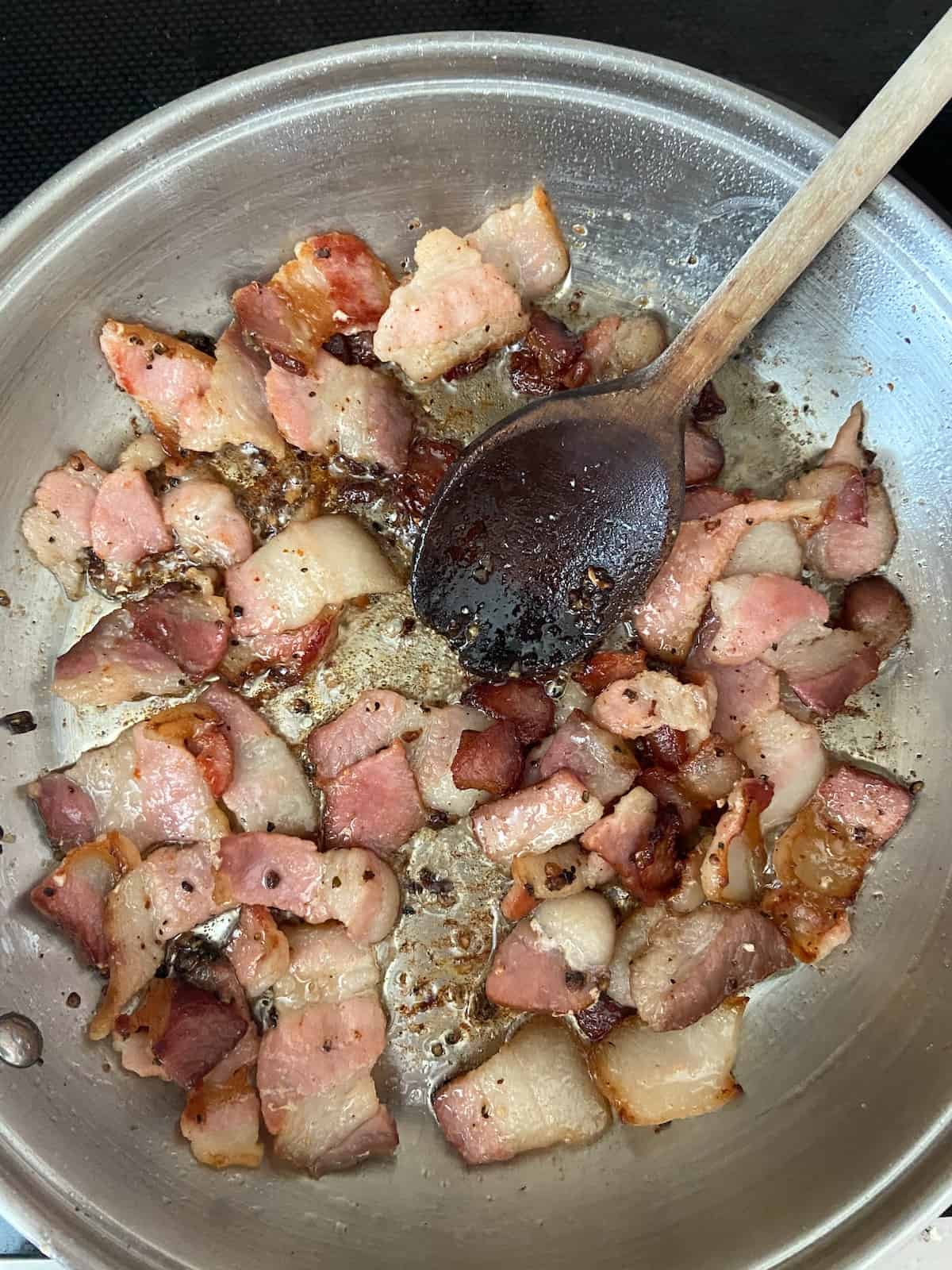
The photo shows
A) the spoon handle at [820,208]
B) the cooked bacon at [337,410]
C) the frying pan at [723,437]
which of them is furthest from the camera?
the cooked bacon at [337,410]

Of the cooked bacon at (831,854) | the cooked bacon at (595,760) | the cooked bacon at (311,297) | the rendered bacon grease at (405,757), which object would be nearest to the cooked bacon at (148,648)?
the rendered bacon grease at (405,757)

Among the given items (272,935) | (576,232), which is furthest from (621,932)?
(576,232)

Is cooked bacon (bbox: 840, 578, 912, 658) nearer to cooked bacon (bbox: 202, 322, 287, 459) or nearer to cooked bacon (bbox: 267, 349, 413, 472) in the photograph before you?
cooked bacon (bbox: 267, 349, 413, 472)

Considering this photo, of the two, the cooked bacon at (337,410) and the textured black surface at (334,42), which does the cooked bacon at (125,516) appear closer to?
the cooked bacon at (337,410)

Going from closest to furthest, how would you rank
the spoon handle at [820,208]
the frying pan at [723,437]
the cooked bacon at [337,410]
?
the spoon handle at [820,208]
the frying pan at [723,437]
the cooked bacon at [337,410]

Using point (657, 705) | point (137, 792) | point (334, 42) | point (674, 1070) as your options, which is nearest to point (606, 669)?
point (657, 705)

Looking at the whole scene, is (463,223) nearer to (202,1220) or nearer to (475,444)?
(475,444)
